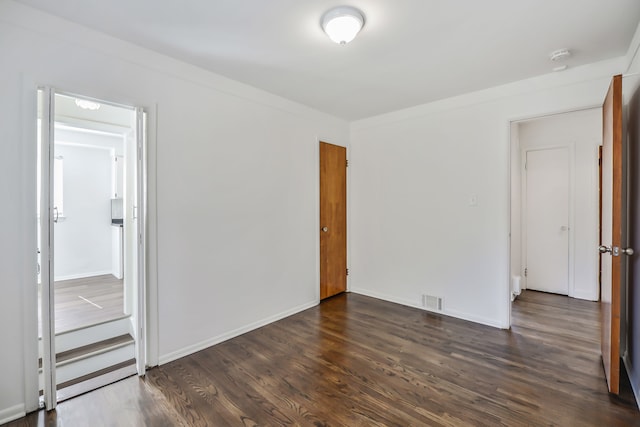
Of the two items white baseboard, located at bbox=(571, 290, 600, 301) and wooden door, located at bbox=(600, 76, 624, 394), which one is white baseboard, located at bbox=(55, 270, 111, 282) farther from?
white baseboard, located at bbox=(571, 290, 600, 301)

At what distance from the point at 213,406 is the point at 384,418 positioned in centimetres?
110

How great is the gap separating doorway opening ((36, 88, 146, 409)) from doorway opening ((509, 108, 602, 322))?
14.3ft

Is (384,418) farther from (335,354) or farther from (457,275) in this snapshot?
(457,275)

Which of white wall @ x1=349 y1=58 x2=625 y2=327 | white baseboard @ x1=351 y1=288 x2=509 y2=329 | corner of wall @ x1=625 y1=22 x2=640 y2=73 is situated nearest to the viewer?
corner of wall @ x1=625 y1=22 x2=640 y2=73

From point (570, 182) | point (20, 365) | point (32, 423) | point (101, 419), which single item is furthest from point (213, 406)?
point (570, 182)

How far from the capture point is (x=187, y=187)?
2.63m

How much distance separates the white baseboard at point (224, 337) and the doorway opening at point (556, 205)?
2920mm

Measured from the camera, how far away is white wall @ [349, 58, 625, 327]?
3.01 m

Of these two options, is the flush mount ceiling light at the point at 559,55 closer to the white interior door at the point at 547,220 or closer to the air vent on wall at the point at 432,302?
the white interior door at the point at 547,220

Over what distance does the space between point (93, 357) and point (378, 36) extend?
3.57 meters

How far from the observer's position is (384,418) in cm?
182

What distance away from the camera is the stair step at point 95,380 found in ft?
6.93

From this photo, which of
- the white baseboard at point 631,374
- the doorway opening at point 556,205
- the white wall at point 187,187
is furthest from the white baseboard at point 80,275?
the white baseboard at point 631,374

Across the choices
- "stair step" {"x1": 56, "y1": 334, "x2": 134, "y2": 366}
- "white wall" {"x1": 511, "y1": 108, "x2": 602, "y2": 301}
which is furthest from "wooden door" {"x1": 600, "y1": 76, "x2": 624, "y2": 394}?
"stair step" {"x1": 56, "y1": 334, "x2": 134, "y2": 366}
